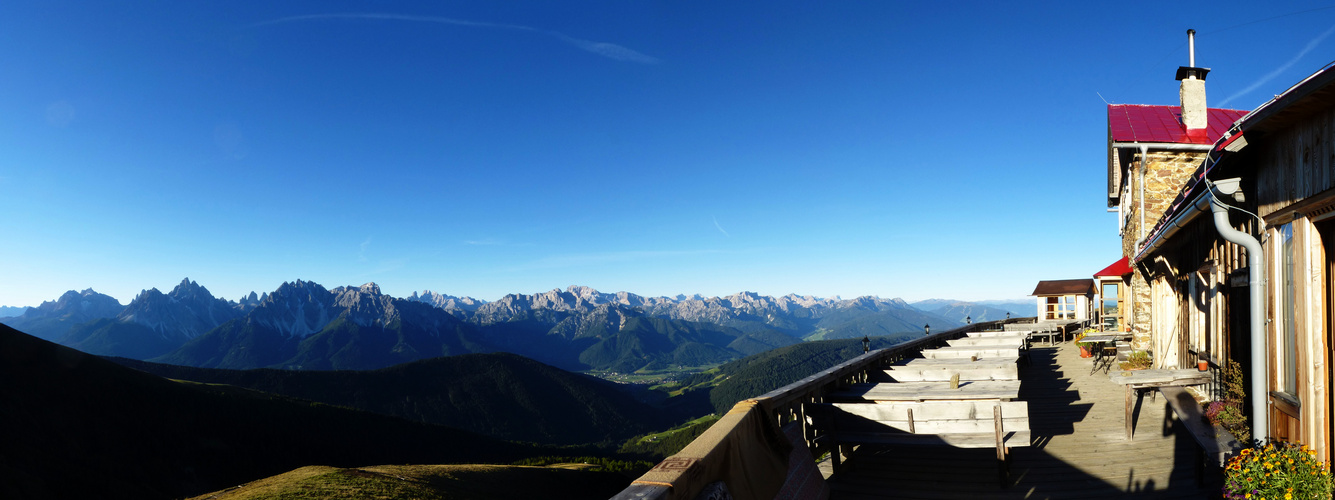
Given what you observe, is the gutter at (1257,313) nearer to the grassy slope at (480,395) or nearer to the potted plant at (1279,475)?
the potted plant at (1279,475)

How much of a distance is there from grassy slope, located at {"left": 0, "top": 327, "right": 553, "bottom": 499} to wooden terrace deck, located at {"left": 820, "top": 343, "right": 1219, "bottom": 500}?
2786 inches

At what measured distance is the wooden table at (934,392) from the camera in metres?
6.71

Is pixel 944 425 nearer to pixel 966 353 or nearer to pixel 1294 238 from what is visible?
pixel 1294 238

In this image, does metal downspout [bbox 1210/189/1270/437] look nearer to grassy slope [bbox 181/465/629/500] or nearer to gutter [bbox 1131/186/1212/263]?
gutter [bbox 1131/186/1212/263]

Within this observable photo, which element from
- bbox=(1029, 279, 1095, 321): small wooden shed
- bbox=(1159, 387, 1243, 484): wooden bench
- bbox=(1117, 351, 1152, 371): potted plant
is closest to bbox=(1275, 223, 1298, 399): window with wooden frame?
bbox=(1159, 387, 1243, 484): wooden bench

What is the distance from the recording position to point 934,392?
7.16 m

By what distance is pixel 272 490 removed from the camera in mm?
19375

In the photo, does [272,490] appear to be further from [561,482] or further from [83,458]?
[83,458]

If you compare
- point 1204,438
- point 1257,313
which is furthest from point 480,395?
point 1257,313

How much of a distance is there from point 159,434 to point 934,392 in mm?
97738

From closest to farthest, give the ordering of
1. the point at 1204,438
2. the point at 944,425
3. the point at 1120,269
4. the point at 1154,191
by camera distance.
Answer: the point at 1204,438 → the point at 944,425 → the point at 1154,191 → the point at 1120,269

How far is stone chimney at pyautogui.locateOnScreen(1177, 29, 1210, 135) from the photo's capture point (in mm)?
16062

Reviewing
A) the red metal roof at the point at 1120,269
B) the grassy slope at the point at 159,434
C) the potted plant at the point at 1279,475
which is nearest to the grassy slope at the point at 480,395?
the grassy slope at the point at 159,434

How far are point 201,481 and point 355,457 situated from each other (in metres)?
16.7
